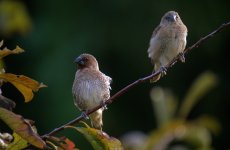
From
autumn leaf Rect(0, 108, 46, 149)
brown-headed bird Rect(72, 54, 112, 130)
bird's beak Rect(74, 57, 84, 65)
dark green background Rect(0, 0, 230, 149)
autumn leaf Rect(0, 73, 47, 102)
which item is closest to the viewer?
autumn leaf Rect(0, 108, 46, 149)

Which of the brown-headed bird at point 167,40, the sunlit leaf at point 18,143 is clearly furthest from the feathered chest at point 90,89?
the sunlit leaf at point 18,143

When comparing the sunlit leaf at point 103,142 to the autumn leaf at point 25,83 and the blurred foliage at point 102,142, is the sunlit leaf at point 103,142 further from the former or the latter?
the autumn leaf at point 25,83

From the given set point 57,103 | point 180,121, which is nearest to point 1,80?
point 180,121

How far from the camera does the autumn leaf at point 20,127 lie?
2504 millimetres

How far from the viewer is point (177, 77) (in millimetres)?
12164

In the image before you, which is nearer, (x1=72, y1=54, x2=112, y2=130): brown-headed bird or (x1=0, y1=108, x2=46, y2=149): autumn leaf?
(x1=0, y1=108, x2=46, y2=149): autumn leaf

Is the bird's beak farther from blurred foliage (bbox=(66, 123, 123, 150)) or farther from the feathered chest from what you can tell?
blurred foliage (bbox=(66, 123, 123, 150))

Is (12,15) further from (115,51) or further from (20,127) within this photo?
(115,51)

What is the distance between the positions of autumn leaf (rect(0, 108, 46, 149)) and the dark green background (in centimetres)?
830

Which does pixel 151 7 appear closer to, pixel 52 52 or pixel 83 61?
pixel 52 52

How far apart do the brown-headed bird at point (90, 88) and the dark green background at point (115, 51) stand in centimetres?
549

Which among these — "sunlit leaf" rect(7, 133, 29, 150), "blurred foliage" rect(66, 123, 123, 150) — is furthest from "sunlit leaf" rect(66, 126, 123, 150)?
"sunlit leaf" rect(7, 133, 29, 150)

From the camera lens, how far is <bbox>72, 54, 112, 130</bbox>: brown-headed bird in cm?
495

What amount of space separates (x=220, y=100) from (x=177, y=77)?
771 millimetres
